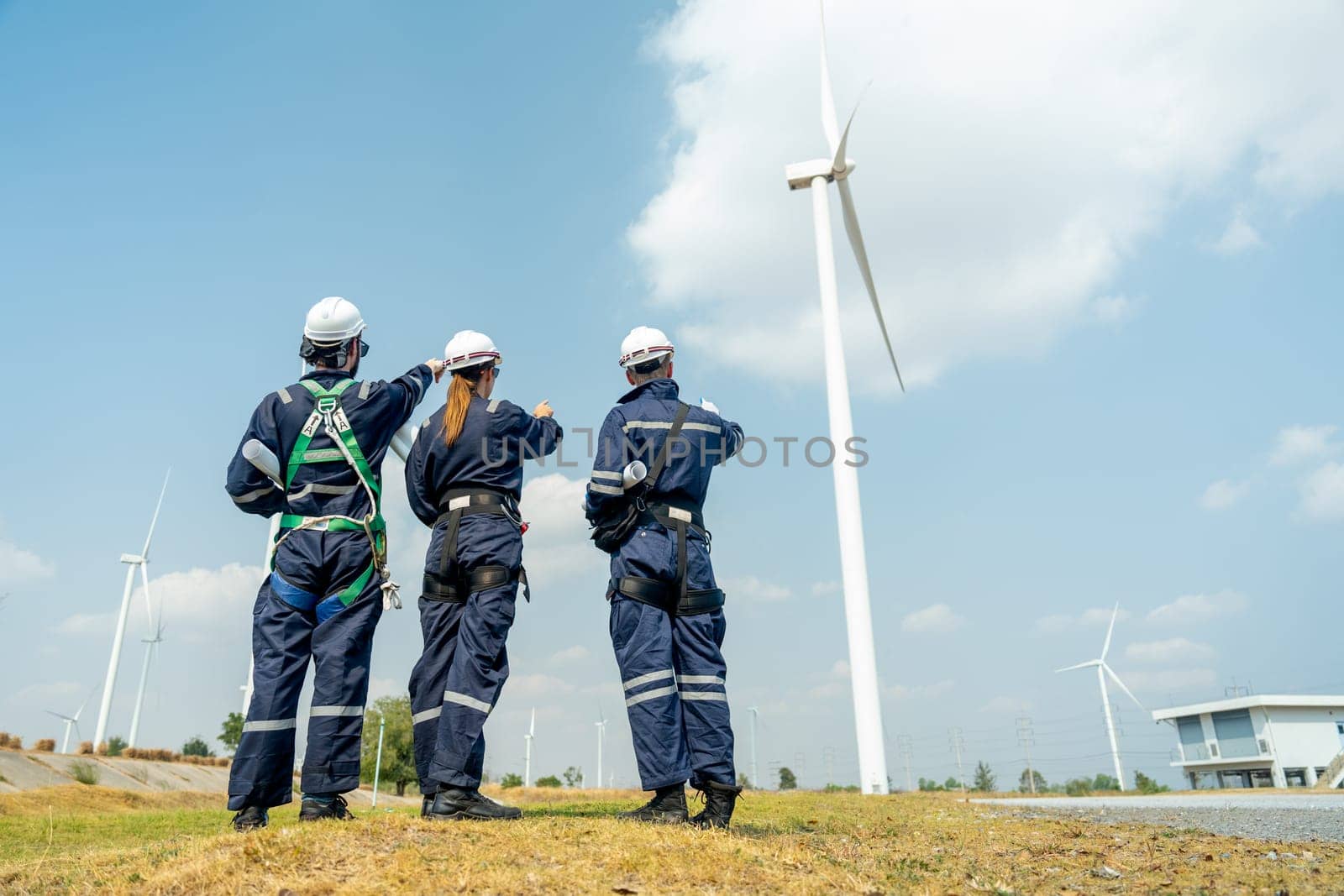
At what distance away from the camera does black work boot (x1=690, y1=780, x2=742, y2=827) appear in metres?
5.93

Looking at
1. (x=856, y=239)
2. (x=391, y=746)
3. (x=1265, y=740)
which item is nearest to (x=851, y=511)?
(x=856, y=239)

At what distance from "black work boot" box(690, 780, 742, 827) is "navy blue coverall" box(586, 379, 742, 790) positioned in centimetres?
4

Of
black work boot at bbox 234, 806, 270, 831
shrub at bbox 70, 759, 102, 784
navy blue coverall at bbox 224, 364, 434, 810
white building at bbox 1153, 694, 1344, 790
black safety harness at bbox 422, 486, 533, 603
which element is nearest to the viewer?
black work boot at bbox 234, 806, 270, 831

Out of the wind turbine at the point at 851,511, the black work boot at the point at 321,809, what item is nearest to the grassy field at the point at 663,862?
the black work boot at the point at 321,809

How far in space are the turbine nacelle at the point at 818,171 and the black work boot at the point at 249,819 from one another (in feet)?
71.0

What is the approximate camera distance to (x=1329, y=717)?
57188 mm

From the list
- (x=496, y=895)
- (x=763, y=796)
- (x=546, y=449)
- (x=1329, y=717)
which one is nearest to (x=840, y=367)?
(x=763, y=796)

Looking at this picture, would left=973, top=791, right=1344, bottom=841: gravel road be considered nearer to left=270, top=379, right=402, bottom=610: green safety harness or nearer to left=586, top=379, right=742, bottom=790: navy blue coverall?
left=586, top=379, right=742, bottom=790: navy blue coverall

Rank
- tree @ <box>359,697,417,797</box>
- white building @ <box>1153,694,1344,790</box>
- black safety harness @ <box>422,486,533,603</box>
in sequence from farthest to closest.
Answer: white building @ <box>1153,694,1344,790</box> < tree @ <box>359,697,417,797</box> < black safety harness @ <box>422,486,533,603</box>

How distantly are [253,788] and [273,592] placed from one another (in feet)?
4.11

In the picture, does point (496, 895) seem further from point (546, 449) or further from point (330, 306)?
point (330, 306)

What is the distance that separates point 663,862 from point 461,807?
2.18 m

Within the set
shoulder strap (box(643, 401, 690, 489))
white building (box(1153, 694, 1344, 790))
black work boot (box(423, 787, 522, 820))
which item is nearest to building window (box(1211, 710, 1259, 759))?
white building (box(1153, 694, 1344, 790))

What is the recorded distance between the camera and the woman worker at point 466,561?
5906mm
